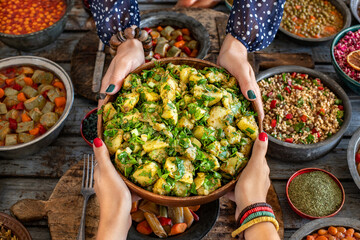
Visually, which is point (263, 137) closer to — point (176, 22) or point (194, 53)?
point (194, 53)

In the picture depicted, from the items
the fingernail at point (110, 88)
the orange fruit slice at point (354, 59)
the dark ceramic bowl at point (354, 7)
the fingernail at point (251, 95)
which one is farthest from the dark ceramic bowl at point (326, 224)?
the dark ceramic bowl at point (354, 7)

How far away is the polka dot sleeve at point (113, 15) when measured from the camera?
1.84 meters

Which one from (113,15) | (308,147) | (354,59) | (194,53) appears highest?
(113,15)

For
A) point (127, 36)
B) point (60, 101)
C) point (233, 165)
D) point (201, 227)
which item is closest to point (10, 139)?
point (60, 101)

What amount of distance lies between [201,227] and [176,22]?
1.41m

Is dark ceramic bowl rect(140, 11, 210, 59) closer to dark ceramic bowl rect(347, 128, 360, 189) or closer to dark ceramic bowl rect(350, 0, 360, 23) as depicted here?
dark ceramic bowl rect(347, 128, 360, 189)

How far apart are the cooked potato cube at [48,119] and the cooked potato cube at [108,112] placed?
644 mm

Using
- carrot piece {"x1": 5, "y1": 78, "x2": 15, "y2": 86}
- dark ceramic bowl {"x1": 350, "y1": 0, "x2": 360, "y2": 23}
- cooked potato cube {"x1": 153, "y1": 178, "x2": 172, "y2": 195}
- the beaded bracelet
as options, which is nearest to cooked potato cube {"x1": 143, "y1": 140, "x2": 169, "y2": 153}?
cooked potato cube {"x1": 153, "y1": 178, "x2": 172, "y2": 195}

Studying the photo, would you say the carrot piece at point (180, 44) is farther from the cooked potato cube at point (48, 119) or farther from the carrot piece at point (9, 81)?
the carrot piece at point (9, 81)

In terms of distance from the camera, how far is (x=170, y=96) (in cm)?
143

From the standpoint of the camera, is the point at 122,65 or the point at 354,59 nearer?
the point at 122,65

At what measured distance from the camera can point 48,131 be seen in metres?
1.89

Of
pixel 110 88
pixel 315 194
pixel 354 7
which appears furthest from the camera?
pixel 354 7

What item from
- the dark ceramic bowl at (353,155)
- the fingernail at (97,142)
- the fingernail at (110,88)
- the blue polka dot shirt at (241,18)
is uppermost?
the blue polka dot shirt at (241,18)
